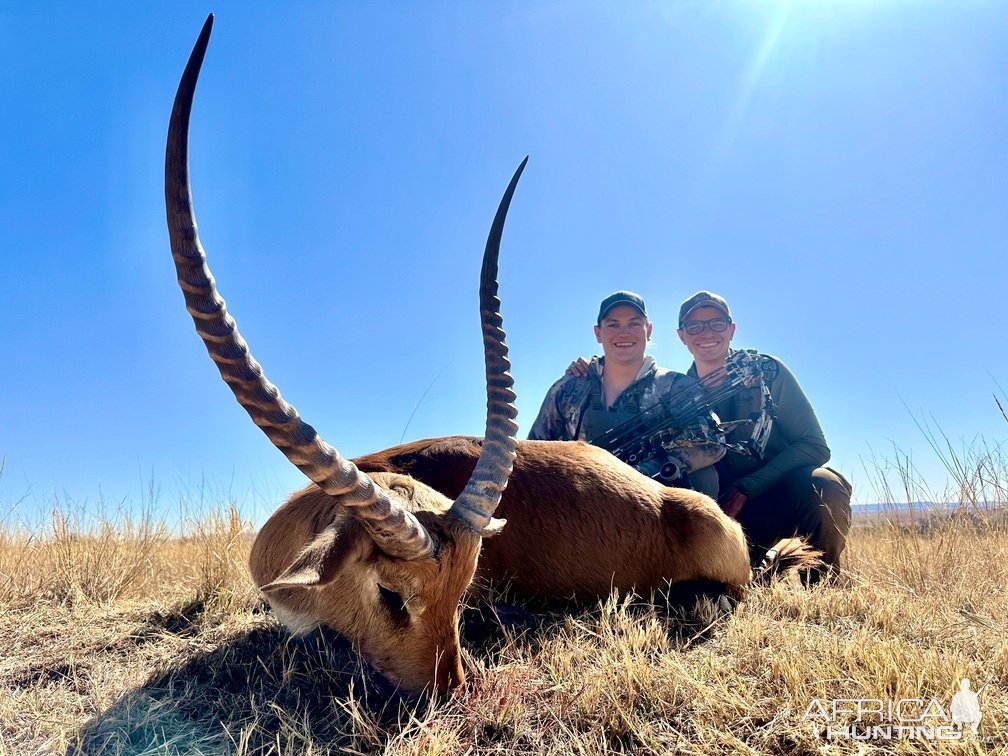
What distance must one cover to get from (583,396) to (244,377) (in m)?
5.61

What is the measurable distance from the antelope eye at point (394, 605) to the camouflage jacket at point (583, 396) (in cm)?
473

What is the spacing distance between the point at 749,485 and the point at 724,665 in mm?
3665

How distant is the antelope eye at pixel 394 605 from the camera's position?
289cm

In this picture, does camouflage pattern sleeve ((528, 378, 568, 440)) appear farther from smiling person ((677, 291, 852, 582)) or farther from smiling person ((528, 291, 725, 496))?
smiling person ((677, 291, 852, 582))

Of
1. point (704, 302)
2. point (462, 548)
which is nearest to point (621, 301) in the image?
point (704, 302)

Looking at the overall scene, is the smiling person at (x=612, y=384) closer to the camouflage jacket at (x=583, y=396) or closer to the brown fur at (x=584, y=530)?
the camouflage jacket at (x=583, y=396)

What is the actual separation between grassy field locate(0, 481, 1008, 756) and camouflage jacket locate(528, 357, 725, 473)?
2.95 metres

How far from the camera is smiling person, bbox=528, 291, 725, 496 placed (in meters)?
7.39

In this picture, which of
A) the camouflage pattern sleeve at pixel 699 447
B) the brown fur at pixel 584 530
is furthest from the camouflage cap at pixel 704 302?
the brown fur at pixel 584 530

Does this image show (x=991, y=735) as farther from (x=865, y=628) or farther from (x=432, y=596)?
(x=432, y=596)

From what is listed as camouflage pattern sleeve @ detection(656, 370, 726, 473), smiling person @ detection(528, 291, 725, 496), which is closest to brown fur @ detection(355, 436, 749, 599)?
camouflage pattern sleeve @ detection(656, 370, 726, 473)

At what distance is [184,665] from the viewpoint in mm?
3477

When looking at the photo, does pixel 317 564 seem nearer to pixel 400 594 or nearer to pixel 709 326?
pixel 400 594

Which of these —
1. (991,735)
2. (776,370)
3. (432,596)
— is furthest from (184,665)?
(776,370)
